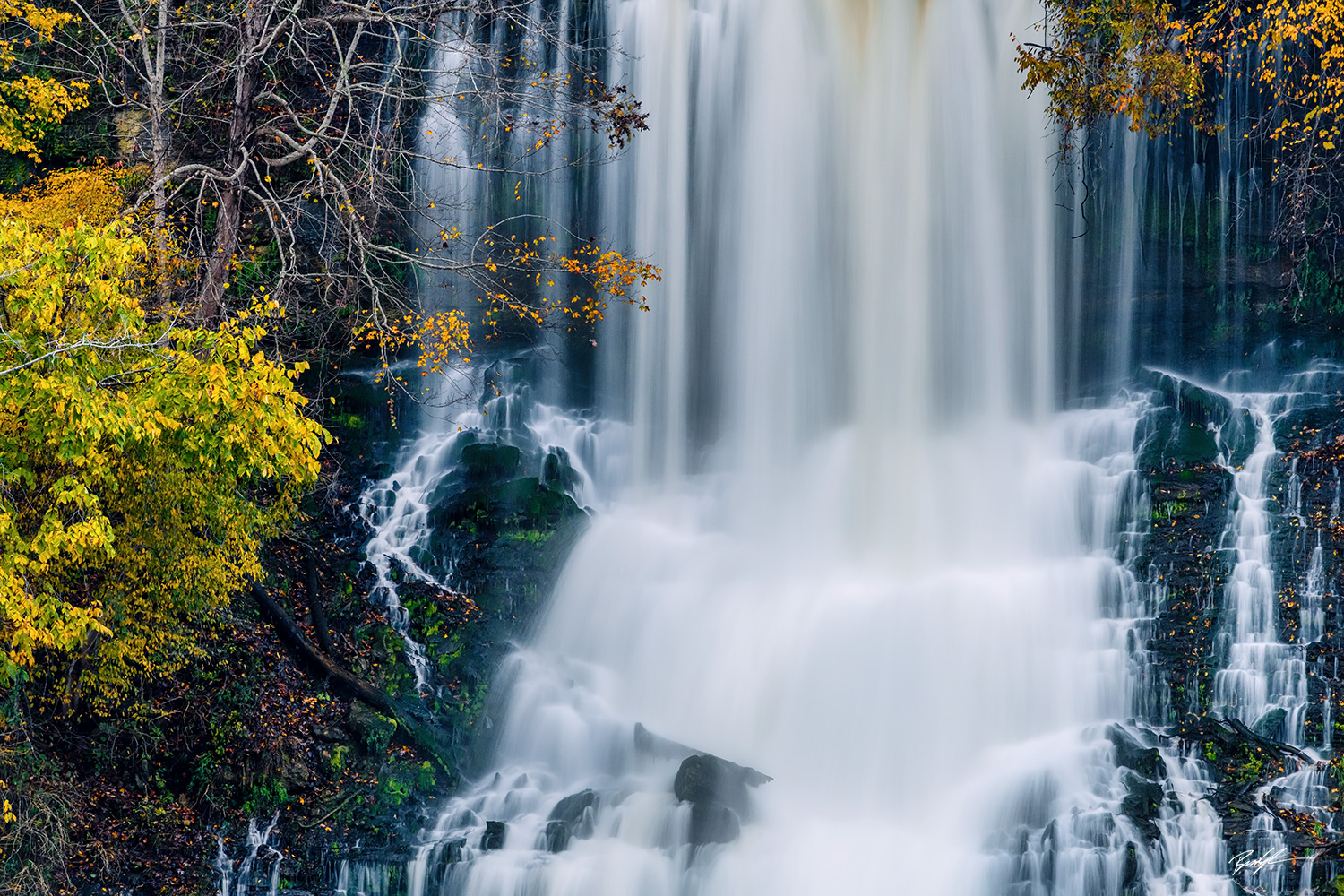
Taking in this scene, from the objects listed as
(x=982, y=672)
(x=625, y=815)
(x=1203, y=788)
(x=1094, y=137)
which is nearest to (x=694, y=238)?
(x=1094, y=137)

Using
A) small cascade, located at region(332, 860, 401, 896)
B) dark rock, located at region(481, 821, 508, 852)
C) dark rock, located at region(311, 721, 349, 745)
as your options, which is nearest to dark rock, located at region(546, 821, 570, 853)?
dark rock, located at region(481, 821, 508, 852)

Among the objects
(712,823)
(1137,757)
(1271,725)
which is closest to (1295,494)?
(1271,725)

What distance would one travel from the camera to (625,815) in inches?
531

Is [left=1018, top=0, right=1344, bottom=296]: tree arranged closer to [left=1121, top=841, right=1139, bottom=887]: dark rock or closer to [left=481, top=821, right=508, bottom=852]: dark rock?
[left=1121, top=841, right=1139, bottom=887]: dark rock

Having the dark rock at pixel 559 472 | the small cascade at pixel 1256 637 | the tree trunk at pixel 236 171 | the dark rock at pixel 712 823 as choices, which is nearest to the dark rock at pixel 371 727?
the dark rock at pixel 712 823

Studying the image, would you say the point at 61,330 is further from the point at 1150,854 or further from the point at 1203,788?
the point at 1203,788

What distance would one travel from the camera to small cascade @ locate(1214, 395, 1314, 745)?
14422 mm

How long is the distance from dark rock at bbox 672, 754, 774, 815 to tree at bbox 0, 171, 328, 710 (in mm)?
4906

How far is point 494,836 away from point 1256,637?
30.2ft

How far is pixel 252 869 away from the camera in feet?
42.5

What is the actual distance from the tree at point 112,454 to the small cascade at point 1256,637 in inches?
422

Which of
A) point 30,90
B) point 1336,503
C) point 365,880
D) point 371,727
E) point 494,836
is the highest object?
point 30,90

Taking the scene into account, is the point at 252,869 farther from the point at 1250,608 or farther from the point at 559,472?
the point at 1250,608

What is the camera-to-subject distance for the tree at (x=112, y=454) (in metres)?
9.55
